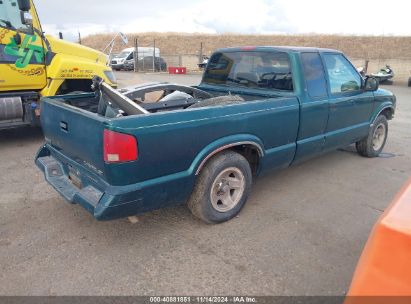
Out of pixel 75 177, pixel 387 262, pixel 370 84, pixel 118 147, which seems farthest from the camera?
pixel 370 84

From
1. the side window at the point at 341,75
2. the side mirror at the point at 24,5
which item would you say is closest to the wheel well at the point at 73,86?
the side mirror at the point at 24,5

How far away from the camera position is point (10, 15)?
228 inches

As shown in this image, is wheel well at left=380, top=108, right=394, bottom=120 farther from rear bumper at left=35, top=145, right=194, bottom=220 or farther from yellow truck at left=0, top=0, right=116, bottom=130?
yellow truck at left=0, top=0, right=116, bottom=130

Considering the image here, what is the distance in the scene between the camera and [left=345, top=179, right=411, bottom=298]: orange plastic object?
1.37 m

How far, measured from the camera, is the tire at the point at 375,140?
5.74m

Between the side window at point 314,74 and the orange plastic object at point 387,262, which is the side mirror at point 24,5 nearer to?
the side window at point 314,74

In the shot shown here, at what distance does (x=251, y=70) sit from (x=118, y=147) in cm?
252

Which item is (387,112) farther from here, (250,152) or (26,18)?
(26,18)

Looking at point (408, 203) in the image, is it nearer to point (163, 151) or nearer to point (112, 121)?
point (163, 151)

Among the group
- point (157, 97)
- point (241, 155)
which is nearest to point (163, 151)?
point (241, 155)

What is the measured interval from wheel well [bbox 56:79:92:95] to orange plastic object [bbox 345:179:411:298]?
6233mm

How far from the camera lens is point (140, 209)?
2.96m

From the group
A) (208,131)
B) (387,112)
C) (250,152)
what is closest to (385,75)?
(387,112)

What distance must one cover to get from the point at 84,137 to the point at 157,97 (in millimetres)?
2219
